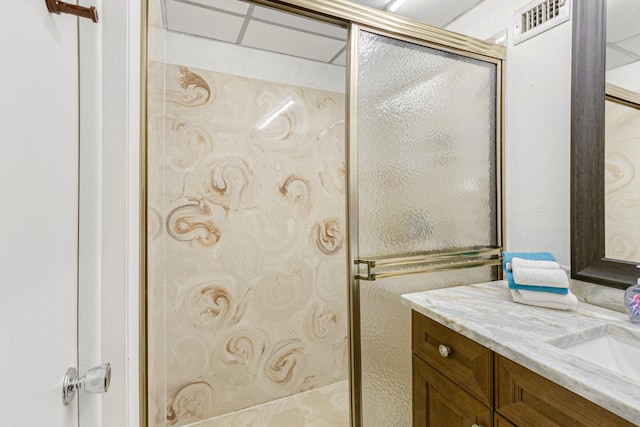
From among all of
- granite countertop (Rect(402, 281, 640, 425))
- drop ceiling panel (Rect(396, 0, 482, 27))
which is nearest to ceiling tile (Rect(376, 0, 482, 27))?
drop ceiling panel (Rect(396, 0, 482, 27))

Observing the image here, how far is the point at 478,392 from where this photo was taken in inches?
33.7

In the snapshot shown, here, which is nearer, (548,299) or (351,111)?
(548,299)

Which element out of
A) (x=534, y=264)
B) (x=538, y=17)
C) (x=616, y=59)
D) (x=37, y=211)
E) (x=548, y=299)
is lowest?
(x=548, y=299)

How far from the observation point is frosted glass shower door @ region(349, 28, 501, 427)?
1179 mm

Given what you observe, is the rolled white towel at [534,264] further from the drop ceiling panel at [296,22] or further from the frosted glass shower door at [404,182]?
the drop ceiling panel at [296,22]

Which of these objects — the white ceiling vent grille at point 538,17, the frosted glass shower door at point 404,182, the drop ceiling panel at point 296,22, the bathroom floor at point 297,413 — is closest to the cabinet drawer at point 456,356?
the frosted glass shower door at point 404,182

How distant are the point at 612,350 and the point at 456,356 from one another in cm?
43

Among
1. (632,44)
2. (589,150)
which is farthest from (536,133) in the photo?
(632,44)

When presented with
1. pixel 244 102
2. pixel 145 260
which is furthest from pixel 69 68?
pixel 244 102

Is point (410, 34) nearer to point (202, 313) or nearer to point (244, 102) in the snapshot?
point (244, 102)

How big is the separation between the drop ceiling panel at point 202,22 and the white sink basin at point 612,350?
76.6 inches

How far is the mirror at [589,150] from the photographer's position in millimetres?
1058

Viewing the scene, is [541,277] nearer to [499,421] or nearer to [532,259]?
[532,259]

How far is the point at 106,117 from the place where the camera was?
68 cm
